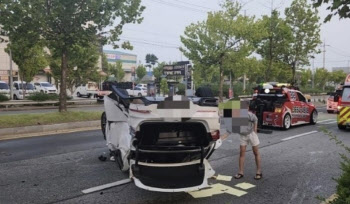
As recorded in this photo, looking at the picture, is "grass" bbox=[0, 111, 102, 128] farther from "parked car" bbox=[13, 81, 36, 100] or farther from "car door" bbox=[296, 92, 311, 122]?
"parked car" bbox=[13, 81, 36, 100]

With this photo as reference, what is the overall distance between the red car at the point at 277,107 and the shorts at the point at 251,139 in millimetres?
7182

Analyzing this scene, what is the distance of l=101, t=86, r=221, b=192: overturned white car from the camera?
15.8ft

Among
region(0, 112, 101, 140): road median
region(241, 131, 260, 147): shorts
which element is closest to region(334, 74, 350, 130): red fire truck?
region(241, 131, 260, 147): shorts

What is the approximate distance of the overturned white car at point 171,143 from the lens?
4809mm

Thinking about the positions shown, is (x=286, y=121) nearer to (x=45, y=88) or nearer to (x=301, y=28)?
(x=301, y=28)

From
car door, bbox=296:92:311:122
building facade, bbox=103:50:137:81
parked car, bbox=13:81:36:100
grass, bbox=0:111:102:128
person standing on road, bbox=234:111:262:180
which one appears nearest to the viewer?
person standing on road, bbox=234:111:262:180

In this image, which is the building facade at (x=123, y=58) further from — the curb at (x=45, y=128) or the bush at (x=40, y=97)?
the curb at (x=45, y=128)

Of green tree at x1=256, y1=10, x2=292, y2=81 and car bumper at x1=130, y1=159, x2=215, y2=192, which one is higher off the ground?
green tree at x1=256, y1=10, x2=292, y2=81

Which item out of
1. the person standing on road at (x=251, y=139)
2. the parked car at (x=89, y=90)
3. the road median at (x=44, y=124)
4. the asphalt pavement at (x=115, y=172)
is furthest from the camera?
the parked car at (x=89, y=90)

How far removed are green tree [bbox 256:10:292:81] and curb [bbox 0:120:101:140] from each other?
17.4 m

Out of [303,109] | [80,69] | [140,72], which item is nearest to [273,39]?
[303,109]

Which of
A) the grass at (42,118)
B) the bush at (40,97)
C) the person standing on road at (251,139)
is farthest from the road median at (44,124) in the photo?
the bush at (40,97)

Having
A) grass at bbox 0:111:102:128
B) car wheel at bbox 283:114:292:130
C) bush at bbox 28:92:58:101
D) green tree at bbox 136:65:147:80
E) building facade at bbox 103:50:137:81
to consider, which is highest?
building facade at bbox 103:50:137:81

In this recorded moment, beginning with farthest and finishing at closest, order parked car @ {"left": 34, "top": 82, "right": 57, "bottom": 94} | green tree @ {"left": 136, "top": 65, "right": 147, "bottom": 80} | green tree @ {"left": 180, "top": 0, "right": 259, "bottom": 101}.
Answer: green tree @ {"left": 136, "top": 65, "right": 147, "bottom": 80}, parked car @ {"left": 34, "top": 82, "right": 57, "bottom": 94}, green tree @ {"left": 180, "top": 0, "right": 259, "bottom": 101}
